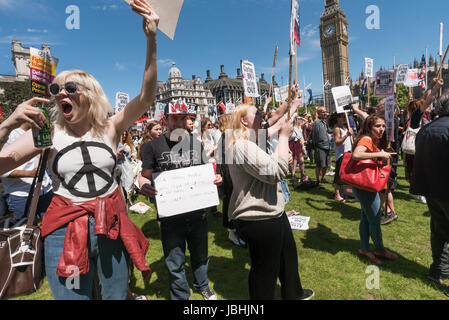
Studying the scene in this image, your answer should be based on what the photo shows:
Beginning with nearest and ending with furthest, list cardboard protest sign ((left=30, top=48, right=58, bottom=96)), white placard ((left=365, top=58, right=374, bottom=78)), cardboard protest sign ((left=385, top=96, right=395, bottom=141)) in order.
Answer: cardboard protest sign ((left=30, top=48, right=58, bottom=96)), cardboard protest sign ((left=385, top=96, right=395, bottom=141)), white placard ((left=365, top=58, right=374, bottom=78))

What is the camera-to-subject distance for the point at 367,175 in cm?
335

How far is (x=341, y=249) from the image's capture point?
414 centimetres

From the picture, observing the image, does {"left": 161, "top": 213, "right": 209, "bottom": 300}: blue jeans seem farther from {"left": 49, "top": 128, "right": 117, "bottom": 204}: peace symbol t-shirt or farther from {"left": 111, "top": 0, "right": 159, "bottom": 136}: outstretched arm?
{"left": 111, "top": 0, "right": 159, "bottom": 136}: outstretched arm

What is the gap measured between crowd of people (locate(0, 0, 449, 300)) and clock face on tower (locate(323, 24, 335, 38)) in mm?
94109

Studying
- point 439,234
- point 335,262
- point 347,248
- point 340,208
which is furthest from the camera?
point 340,208

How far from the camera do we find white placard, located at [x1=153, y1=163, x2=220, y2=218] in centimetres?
241

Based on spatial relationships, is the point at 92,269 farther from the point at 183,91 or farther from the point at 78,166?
the point at 183,91

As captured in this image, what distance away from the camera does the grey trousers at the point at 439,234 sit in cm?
287

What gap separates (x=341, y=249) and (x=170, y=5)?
4274 millimetres

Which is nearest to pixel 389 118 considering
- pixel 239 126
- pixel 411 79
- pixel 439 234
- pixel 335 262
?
pixel 439 234

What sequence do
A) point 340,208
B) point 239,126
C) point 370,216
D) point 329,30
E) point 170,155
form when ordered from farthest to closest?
point 329,30 < point 340,208 < point 370,216 < point 170,155 < point 239,126

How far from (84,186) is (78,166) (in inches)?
5.3

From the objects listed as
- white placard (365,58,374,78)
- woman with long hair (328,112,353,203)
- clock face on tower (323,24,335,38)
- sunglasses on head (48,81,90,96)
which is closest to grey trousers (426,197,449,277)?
woman with long hair (328,112,353,203)
